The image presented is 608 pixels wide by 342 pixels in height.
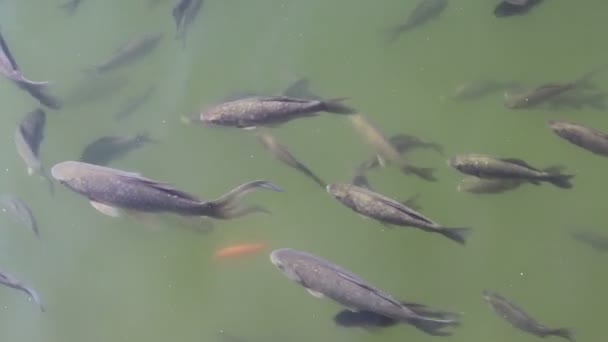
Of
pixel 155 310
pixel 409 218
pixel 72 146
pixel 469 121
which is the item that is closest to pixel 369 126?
pixel 469 121

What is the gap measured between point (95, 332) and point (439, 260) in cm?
155

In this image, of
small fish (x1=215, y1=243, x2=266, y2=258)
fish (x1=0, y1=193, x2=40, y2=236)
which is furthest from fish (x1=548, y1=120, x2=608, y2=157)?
fish (x1=0, y1=193, x2=40, y2=236)

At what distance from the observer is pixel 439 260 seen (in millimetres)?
2686

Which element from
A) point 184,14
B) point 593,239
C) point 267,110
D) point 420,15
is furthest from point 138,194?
point 593,239

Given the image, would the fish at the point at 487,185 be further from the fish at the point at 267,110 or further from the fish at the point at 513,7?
the fish at the point at 513,7

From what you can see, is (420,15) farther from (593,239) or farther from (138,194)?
(138,194)

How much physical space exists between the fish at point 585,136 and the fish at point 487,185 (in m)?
0.26

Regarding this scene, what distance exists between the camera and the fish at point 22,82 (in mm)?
2383

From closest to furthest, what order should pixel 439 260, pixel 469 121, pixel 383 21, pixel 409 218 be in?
pixel 409 218 < pixel 439 260 < pixel 469 121 < pixel 383 21

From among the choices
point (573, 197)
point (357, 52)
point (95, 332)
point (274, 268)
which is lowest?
point (95, 332)

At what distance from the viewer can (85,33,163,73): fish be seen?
296 cm

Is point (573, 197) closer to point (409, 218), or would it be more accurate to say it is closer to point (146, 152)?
point (409, 218)

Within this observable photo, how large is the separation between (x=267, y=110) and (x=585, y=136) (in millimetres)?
1171

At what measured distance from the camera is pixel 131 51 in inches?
116
